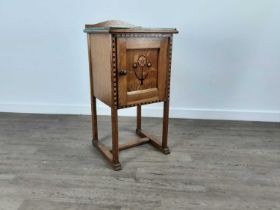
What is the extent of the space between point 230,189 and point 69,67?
Result: 1.65 meters

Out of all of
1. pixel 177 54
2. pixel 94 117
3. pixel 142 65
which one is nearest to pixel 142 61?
pixel 142 65

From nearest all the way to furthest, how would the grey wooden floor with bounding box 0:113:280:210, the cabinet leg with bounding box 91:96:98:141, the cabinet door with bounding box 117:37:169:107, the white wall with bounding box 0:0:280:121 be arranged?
the grey wooden floor with bounding box 0:113:280:210, the cabinet door with bounding box 117:37:169:107, the cabinet leg with bounding box 91:96:98:141, the white wall with bounding box 0:0:280:121

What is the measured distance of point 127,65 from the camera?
1294 millimetres

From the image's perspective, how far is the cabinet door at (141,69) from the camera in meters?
1.27

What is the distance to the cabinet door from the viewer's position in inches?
49.9

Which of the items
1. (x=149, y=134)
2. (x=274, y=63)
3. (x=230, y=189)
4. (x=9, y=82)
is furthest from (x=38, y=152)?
(x=274, y=63)

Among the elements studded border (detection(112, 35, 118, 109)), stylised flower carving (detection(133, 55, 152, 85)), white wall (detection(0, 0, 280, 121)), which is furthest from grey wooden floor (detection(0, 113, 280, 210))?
stylised flower carving (detection(133, 55, 152, 85))

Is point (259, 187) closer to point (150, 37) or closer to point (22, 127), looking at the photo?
point (150, 37)

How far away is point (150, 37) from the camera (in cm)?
131

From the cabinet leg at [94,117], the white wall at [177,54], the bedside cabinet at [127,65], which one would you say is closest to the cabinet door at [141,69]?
the bedside cabinet at [127,65]

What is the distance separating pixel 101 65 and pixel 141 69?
24cm

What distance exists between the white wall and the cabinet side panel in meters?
0.72

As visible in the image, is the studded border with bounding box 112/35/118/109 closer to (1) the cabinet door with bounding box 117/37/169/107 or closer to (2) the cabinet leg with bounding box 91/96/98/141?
(1) the cabinet door with bounding box 117/37/169/107

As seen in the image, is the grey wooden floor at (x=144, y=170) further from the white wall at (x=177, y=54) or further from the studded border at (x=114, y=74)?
the studded border at (x=114, y=74)
